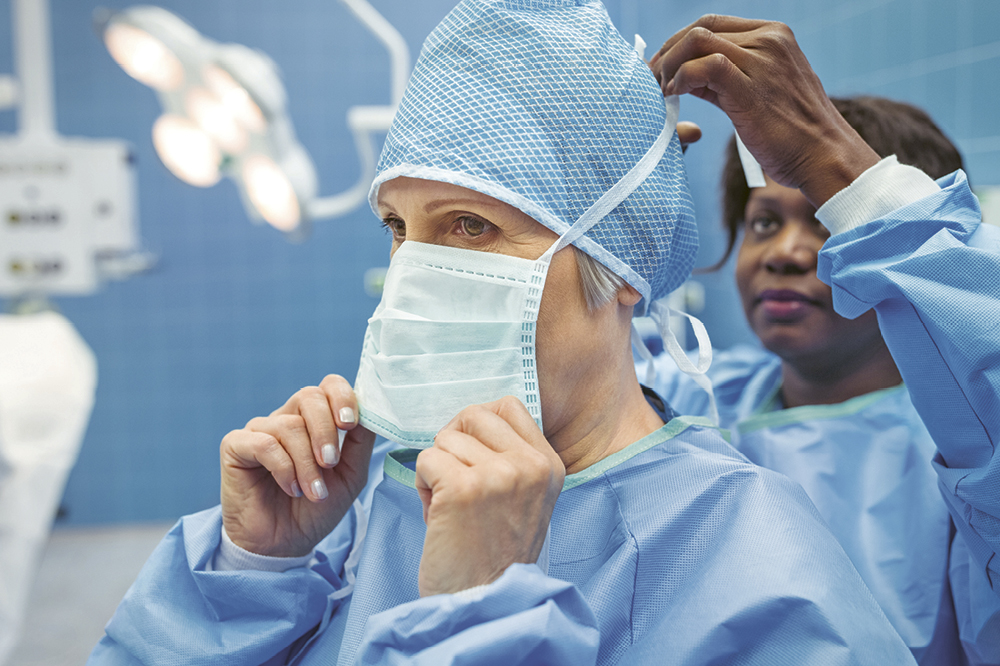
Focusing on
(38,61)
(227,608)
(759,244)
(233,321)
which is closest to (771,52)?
(759,244)

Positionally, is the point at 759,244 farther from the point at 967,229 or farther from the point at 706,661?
the point at 706,661

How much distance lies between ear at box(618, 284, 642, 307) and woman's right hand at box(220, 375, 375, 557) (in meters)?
0.37

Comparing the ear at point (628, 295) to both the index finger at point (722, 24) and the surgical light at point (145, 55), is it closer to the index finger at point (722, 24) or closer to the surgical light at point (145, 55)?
the index finger at point (722, 24)

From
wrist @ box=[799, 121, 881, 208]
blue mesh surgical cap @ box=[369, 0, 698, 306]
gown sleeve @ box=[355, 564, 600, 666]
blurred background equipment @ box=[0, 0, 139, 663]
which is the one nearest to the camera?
gown sleeve @ box=[355, 564, 600, 666]

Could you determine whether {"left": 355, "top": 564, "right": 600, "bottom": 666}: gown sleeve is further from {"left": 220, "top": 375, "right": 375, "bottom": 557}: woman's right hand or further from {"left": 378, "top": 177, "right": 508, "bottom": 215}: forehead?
{"left": 378, "top": 177, "right": 508, "bottom": 215}: forehead

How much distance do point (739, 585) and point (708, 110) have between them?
2.48 m

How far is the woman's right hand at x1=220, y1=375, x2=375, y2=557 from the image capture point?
2.94 feet

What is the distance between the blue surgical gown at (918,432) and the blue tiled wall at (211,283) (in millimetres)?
2175

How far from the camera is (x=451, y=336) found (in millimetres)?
871

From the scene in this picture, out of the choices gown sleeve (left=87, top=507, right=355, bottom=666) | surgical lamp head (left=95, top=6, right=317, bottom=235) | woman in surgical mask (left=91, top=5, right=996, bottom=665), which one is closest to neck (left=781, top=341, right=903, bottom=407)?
woman in surgical mask (left=91, top=5, right=996, bottom=665)

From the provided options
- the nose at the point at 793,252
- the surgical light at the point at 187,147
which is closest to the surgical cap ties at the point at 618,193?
the nose at the point at 793,252

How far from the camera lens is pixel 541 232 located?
85 cm

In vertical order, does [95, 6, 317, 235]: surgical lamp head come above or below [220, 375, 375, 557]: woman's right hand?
above

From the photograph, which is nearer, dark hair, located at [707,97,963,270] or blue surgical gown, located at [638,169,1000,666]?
blue surgical gown, located at [638,169,1000,666]
